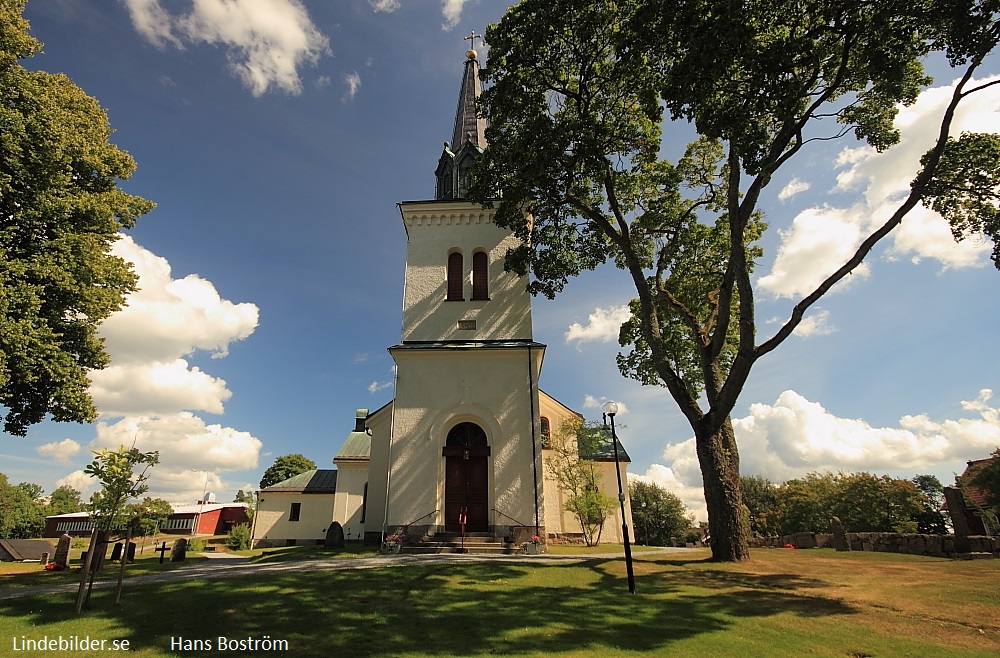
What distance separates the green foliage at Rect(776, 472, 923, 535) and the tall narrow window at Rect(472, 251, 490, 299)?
29.3 m

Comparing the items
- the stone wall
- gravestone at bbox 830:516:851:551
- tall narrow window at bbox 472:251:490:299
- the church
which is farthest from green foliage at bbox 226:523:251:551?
gravestone at bbox 830:516:851:551

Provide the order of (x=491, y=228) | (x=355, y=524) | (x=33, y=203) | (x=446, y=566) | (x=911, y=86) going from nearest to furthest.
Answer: (x=911, y=86) < (x=446, y=566) < (x=33, y=203) < (x=491, y=228) < (x=355, y=524)

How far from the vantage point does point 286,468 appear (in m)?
63.3

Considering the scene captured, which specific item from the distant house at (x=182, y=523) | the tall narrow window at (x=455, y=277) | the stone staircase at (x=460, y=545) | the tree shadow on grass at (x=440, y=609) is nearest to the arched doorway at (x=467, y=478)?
the stone staircase at (x=460, y=545)

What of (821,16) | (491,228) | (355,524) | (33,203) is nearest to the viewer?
(821,16)

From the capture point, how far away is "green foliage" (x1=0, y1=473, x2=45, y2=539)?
201 feet

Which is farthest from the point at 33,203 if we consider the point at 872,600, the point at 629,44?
the point at 872,600

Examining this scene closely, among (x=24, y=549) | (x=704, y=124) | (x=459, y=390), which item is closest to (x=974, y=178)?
(x=704, y=124)

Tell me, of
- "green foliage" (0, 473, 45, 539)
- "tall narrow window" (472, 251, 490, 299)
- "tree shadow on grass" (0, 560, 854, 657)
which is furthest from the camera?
"green foliage" (0, 473, 45, 539)

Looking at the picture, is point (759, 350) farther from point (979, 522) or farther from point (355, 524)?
point (979, 522)

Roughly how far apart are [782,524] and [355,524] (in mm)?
35309

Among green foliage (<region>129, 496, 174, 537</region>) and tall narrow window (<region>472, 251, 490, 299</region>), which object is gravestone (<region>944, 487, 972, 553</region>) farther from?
green foliage (<region>129, 496, 174, 537</region>)

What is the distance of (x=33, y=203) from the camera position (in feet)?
44.4

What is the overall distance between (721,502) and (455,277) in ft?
43.9
